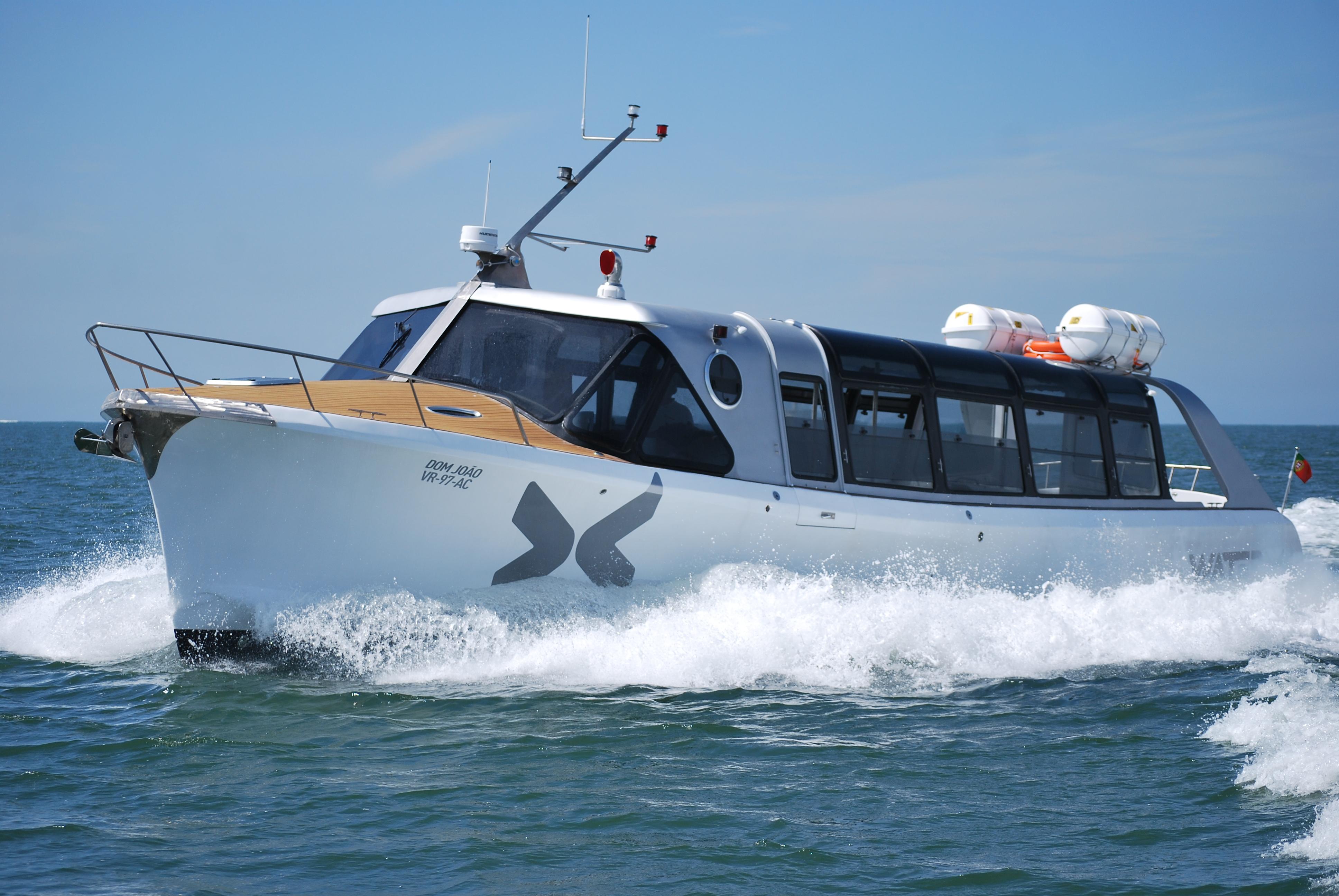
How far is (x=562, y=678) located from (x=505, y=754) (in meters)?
1.19

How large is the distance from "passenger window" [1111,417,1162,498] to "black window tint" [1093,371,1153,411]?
0.47 ft

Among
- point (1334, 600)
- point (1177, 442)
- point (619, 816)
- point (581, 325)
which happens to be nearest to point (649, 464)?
point (581, 325)

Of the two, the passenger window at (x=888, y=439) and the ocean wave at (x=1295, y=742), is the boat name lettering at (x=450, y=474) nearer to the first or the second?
the passenger window at (x=888, y=439)

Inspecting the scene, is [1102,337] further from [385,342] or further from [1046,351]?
[385,342]

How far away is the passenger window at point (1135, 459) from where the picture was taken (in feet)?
33.8

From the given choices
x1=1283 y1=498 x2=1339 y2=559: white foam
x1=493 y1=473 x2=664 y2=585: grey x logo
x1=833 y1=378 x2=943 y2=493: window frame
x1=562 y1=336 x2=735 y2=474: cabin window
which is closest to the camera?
x1=493 y1=473 x2=664 y2=585: grey x logo

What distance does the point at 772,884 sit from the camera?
4617mm

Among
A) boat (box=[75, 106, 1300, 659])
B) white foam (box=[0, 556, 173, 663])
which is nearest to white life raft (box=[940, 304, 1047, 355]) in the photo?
boat (box=[75, 106, 1300, 659])

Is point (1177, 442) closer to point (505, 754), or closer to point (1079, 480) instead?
point (1079, 480)

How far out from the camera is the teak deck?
704 cm

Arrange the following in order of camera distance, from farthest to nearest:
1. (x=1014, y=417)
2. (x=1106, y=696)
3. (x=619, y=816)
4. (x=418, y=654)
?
(x=1014, y=417) → (x=1106, y=696) → (x=418, y=654) → (x=619, y=816)

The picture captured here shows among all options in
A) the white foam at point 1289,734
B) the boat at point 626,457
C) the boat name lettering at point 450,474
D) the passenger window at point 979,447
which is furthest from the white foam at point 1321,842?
the boat name lettering at point 450,474

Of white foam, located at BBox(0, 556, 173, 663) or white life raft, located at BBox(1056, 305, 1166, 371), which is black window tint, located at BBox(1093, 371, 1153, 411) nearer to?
white life raft, located at BBox(1056, 305, 1166, 371)

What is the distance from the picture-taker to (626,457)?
754 cm
